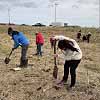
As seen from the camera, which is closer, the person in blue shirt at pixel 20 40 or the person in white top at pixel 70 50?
the person in white top at pixel 70 50

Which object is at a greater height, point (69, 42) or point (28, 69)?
point (69, 42)

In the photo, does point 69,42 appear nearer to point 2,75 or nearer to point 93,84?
point 93,84

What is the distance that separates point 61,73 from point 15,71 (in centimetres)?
179

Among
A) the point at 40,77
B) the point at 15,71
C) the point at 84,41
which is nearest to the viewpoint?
the point at 40,77

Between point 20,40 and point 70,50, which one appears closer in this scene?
point 70,50

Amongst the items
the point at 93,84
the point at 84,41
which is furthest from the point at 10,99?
the point at 84,41

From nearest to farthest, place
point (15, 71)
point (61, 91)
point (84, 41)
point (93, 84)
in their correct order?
point (61, 91) → point (93, 84) → point (15, 71) → point (84, 41)

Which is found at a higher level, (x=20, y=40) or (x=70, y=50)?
(x=20, y=40)

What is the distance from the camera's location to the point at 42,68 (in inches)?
606

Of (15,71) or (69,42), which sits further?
(15,71)

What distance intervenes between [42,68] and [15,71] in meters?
1.49

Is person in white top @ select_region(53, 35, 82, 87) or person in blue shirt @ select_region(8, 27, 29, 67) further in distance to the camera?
person in blue shirt @ select_region(8, 27, 29, 67)

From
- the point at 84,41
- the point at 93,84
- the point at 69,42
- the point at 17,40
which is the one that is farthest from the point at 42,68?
the point at 84,41

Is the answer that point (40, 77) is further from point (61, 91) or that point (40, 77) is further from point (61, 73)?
point (61, 91)
